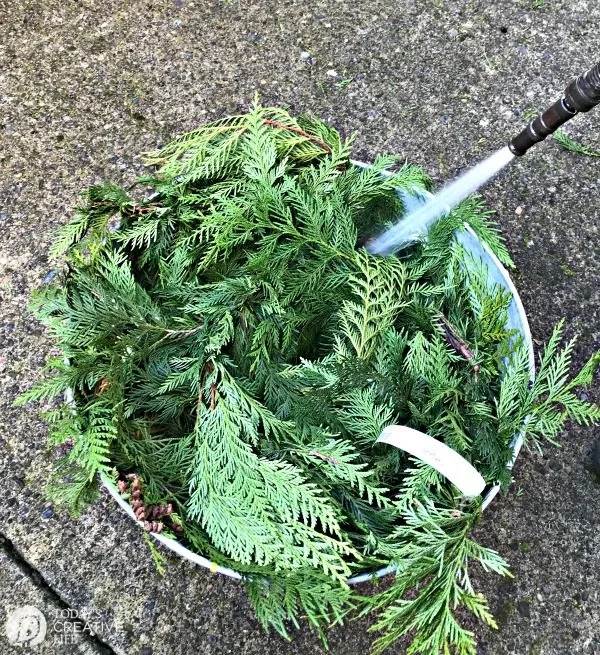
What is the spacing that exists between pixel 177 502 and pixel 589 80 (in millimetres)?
1003

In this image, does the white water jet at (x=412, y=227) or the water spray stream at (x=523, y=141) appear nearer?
the water spray stream at (x=523, y=141)

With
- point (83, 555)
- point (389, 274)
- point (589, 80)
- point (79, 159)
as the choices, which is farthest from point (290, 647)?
point (79, 159)

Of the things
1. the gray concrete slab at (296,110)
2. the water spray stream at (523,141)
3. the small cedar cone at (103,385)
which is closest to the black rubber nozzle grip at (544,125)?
the water spray stream at (523,141)

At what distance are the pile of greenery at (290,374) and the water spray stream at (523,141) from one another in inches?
1.5

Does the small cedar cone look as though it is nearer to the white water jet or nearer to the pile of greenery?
the pile of greenery

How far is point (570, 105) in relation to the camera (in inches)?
41.8

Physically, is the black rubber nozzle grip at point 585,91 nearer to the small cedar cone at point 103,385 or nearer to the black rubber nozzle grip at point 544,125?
the black rubber nozzle grip at point 544,125

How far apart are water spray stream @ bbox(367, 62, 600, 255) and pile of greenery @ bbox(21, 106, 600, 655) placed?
0.13 feet

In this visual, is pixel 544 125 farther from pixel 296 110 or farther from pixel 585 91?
pixel 296 110

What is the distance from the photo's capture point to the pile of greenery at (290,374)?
3.20 feet

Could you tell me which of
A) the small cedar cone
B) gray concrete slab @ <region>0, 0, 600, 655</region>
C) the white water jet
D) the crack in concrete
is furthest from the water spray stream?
the crack in concrete

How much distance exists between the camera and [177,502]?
40.8 inches

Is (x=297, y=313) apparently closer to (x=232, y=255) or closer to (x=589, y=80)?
(x=232, y=255)

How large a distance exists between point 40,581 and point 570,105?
5.01ft
